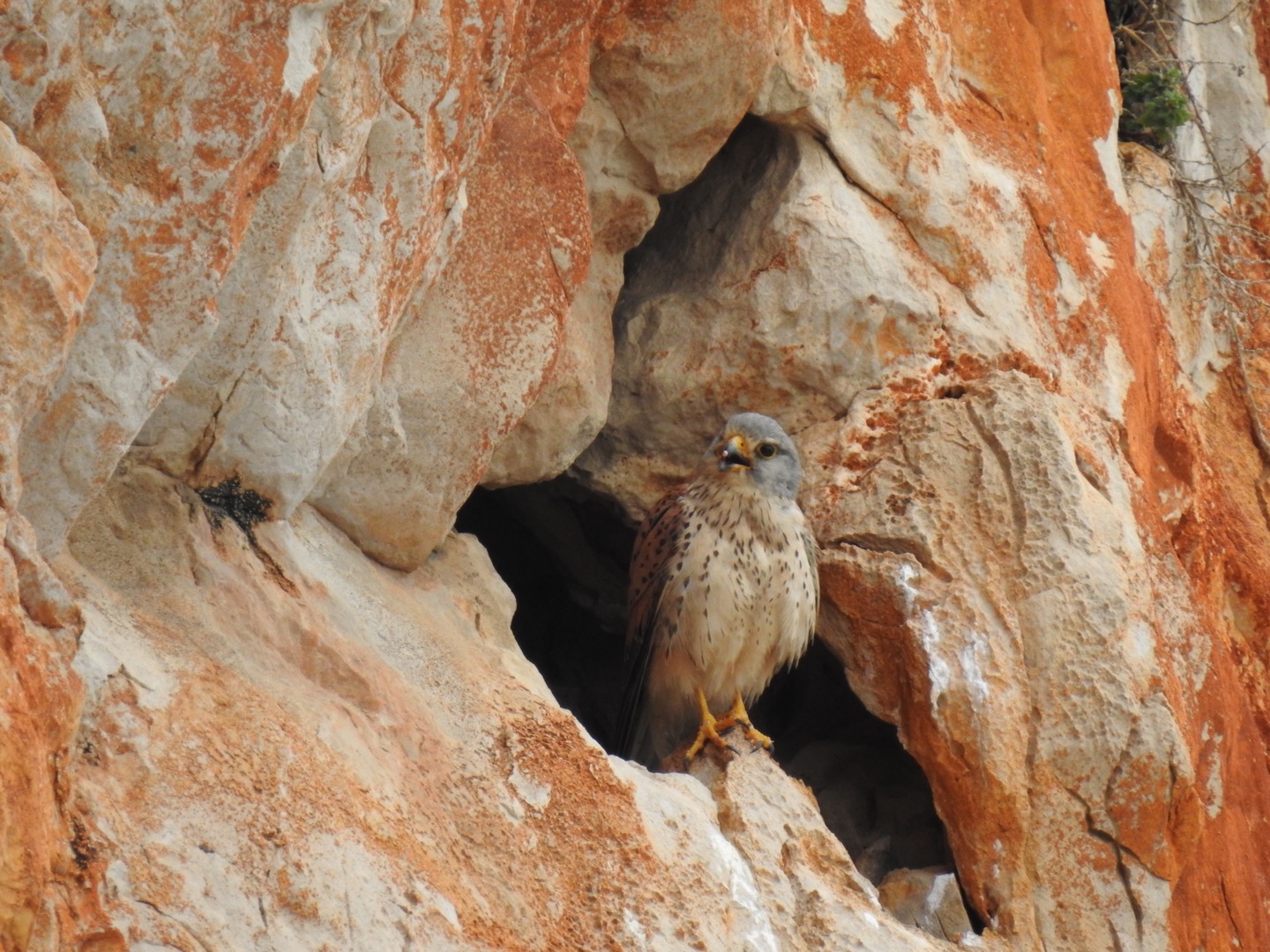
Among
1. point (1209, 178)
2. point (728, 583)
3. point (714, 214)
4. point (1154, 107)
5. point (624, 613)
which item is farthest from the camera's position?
point (1209, 178)

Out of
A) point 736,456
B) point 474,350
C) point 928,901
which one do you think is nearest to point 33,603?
point 474,350

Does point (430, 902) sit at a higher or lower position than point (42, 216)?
lower

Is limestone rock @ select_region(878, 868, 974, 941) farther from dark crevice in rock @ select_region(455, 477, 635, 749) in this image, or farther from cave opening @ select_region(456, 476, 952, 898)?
dark crevice in rock @ select_region(455, 477, 635, 749)

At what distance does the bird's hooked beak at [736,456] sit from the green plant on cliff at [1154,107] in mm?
2563

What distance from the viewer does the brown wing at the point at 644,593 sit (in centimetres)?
470

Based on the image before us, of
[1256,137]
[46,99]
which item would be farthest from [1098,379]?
[46,99]

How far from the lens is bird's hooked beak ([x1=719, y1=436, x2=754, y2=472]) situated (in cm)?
453

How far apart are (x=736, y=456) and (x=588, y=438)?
1.34 feet

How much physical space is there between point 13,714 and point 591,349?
2.54m

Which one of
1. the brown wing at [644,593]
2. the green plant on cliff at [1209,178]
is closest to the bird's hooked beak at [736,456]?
the brown wing at [644,593]

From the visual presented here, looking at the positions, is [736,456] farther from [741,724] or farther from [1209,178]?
[1209,178]

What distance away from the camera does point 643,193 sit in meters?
4.75

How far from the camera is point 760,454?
459cm

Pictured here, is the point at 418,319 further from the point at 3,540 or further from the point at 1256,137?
the point at 1256,137
